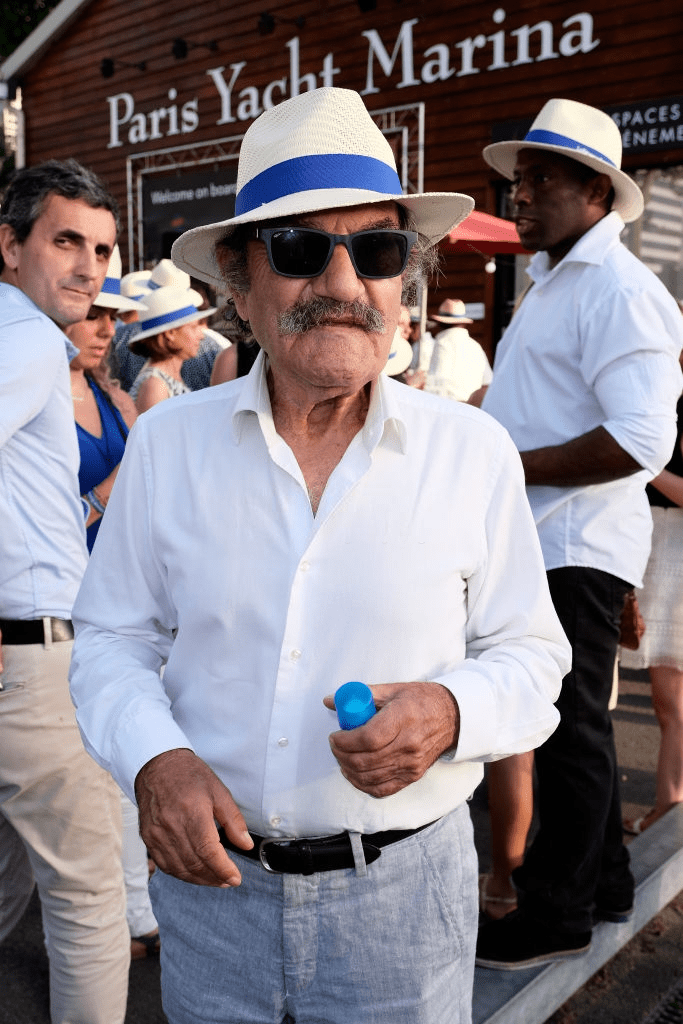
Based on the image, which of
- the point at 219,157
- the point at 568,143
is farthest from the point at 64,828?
the point at 219,157

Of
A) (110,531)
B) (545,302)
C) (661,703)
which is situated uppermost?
(545,302)

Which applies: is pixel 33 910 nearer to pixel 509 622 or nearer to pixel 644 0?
pixel 509 622

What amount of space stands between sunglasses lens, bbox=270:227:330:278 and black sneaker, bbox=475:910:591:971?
7.11ft

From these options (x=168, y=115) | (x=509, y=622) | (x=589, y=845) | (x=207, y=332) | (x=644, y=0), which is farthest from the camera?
(x=168, y=115)

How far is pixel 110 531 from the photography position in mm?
1749

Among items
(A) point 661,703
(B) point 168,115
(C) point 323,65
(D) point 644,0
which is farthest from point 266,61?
(A) point 661,703

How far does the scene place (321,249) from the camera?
1.62 metres

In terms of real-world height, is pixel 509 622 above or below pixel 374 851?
above

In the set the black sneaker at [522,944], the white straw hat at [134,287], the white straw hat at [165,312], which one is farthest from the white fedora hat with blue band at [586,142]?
the white straw hat at [134,287]

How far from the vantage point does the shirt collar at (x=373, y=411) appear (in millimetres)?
1646

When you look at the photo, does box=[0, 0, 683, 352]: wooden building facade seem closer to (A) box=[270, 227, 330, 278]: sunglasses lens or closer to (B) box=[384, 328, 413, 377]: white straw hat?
(B) box=[384, 328, 413, 377]: white straw hat

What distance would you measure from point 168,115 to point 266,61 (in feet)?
6.54

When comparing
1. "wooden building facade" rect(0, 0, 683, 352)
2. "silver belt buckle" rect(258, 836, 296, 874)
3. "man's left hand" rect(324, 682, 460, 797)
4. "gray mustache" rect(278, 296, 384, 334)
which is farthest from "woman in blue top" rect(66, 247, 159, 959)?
"wooden building facade" rect(0, 0, 683, 352)

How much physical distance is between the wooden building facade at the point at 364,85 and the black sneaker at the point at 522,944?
26.1 feet
